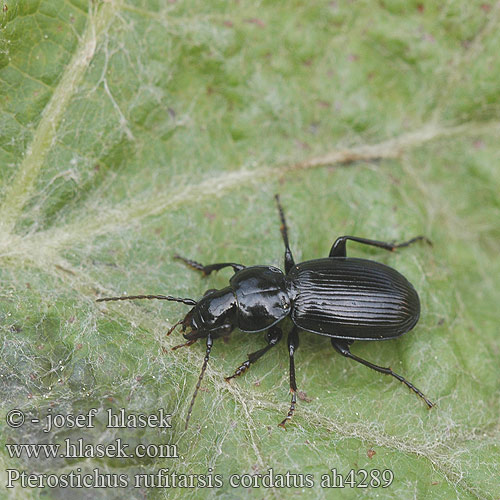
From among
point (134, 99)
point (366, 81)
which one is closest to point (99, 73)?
point (134, 99)

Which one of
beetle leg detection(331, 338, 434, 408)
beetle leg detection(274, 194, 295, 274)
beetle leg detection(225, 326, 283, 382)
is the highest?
beetle leg detection(274, 194, 295, 274)

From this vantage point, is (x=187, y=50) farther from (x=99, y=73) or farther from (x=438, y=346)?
(x=438, y=346)

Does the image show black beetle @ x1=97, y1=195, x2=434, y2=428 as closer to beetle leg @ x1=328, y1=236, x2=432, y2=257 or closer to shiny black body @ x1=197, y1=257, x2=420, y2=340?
shiny black body @ x1=197, y1=257, x2=420, y2=340

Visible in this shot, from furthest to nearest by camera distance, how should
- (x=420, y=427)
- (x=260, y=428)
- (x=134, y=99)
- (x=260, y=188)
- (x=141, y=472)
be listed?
1. (x=260, y=188)
2. (x=134, y=99)
3. (x=420, y=427)
4. (x=260, y=428)
5. (x=141, y=472)

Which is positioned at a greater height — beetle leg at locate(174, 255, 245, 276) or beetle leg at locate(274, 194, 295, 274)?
beetle leg at locate(174, 255, 245, 276)

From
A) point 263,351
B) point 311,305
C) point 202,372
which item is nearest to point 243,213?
point 311,305

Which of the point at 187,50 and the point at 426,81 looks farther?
the point at 426,81

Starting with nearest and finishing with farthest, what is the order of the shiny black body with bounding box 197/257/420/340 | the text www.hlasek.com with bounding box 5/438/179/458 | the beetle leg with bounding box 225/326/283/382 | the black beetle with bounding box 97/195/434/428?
the text www.hlasek.com with bounding box 5/438/179/458, the beetle leg with bounding box 225/326/283/382, the black beetle with bounding box 97/195/434/428, the shiny black body with bounding box 197/257/420/340
